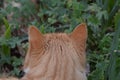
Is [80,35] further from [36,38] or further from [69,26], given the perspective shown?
Result: [69,26]

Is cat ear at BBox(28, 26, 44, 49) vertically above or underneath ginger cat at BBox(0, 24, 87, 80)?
above

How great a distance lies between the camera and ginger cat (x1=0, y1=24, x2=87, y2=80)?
259 centimetres

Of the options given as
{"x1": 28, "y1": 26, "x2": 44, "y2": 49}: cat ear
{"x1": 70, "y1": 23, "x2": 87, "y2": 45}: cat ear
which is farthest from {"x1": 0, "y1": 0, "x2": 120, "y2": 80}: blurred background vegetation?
{"x1": 28, "y1": 26, "x2": 44, "y2": 49}: cat ear

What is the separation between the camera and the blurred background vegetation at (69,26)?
335 cm

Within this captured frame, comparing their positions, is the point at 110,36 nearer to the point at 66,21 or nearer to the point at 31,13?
the point at 66,21

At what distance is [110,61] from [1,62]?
1.06 metres

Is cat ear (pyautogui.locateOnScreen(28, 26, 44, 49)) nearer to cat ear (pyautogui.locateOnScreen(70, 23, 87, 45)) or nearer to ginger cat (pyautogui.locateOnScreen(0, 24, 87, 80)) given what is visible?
ginger cat (pyautogui.locateOnScreen(0, 24, 87, 80))

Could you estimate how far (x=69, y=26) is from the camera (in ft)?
12.5

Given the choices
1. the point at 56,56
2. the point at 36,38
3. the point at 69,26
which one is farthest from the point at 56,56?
the point at 69,26

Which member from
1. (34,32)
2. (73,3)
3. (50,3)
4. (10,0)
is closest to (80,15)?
(73,3)

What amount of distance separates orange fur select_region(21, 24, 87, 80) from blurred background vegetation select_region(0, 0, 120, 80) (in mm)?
598

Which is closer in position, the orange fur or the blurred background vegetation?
the orange fur

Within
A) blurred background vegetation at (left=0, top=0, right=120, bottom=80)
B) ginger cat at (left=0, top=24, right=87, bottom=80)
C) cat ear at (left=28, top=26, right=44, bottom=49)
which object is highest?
cat ear at (left=28, top=26, right=44, bottom=49)

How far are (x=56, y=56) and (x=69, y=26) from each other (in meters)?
1.21
